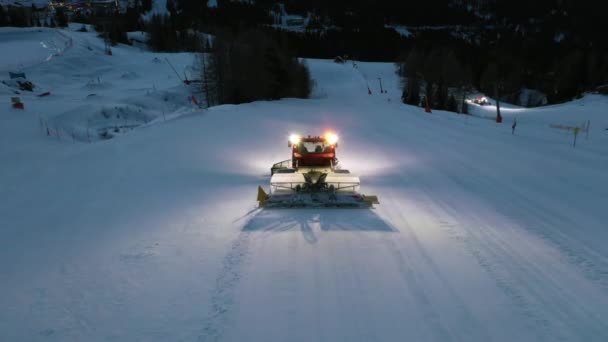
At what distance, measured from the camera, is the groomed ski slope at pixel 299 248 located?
598cm

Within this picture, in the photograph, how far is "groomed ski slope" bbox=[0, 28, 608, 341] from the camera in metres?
5.98

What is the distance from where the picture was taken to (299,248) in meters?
8.41

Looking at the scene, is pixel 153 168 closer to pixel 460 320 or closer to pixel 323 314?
pixel 323 314

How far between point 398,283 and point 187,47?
298 ft

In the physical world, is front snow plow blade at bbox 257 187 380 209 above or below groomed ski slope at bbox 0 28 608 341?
above

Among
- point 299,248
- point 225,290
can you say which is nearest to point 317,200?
point 299,248

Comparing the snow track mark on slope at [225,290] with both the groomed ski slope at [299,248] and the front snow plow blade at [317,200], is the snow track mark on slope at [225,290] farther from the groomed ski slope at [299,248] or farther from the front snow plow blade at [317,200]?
the front snow plow blade at [317,200]

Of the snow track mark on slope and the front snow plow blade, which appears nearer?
the snow track mark on slope

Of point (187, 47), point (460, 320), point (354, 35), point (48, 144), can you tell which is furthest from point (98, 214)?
point (354, 35)

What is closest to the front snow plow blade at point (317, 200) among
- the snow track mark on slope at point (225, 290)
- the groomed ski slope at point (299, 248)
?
the groomed ski slope at point (299, 248)

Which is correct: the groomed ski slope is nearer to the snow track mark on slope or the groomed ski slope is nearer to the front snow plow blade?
the snow track mark on slope

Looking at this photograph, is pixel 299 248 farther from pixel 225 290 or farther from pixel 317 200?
pixel 317 200

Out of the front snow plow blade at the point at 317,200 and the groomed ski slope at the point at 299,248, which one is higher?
the front snow plow blade at the point at 317,200

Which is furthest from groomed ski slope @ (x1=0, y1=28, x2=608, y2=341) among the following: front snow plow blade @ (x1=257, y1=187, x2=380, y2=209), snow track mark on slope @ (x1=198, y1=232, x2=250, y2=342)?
front snow plow blade @ (x1=257, y1=187, x2=380, y2=209)
